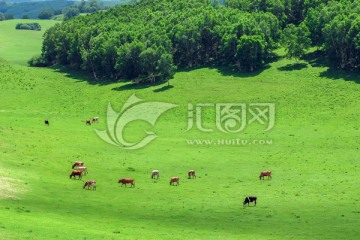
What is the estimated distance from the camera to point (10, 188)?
5278cm

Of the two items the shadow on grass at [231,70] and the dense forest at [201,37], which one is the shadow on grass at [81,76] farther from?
the shadow on grass at [231,70]

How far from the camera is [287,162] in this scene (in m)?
69.8

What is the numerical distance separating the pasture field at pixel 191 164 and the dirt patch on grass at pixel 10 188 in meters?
0.11

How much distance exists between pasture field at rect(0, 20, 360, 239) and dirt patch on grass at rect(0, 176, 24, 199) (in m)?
0.11

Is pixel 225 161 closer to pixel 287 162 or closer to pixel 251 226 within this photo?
pixel 287 162

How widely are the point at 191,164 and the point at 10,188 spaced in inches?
913

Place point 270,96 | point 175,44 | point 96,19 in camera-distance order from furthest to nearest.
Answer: point 96,19, point 175,44, point 270,96

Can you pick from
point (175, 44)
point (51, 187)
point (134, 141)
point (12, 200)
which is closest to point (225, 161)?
point (134, 141)

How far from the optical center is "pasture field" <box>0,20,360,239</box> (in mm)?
46844

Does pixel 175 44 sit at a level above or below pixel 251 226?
above

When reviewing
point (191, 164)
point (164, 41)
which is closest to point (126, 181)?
point (191, 164)

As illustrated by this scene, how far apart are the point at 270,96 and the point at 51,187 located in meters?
61.3

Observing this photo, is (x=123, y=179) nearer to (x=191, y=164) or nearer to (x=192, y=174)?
(x=192, y=174)

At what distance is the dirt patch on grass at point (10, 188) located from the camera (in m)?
50.9
